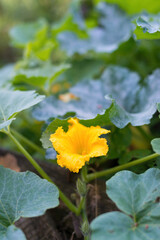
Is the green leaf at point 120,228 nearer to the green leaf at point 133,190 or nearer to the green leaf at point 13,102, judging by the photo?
the green leaf at point 133,190

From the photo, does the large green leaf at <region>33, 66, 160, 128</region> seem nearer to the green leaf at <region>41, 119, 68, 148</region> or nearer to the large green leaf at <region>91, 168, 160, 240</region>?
the green leaf at <region>41, 119, 68, 148</region>

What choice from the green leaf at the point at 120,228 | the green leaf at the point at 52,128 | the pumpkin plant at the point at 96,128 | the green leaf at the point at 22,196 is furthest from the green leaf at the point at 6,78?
the green leaf at the point at 120,228

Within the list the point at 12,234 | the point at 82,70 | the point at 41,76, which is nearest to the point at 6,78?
the point at 41,76

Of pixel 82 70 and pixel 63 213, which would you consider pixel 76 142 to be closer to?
pixel 63 213

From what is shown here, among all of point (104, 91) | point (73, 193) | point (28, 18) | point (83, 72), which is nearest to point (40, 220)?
point (73, 193)

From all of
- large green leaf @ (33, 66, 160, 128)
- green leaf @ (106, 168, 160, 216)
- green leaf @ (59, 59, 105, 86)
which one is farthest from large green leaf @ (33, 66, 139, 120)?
green leaf @ (106, 168, 160, 216)

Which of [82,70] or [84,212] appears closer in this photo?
[84,212]
